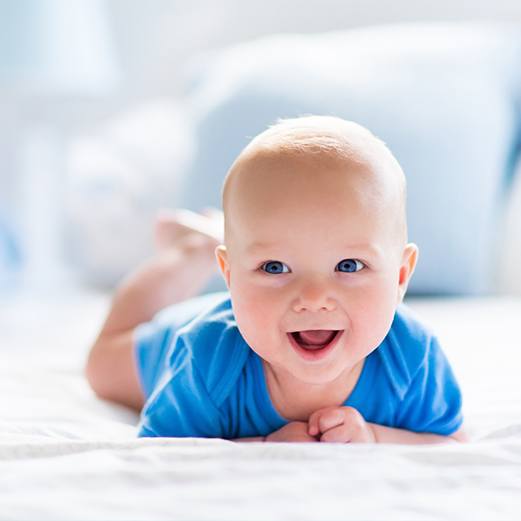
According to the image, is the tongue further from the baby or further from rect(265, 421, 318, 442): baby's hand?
rect(265, 421, 318, 442): baby's hand

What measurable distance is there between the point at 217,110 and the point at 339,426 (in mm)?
1017

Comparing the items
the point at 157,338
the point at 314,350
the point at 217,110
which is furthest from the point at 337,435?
the point at 217,110

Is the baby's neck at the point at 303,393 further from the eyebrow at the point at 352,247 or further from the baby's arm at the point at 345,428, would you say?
the eyebrow at the point at 352,247

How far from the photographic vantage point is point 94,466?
2.95ft

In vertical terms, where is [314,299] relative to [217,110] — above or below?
below

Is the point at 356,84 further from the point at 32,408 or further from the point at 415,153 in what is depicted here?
the point at 32,408

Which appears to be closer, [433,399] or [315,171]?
[315,171]

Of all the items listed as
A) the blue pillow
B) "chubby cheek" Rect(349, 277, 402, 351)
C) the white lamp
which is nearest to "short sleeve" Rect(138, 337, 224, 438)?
"chubby cheek" Rect(349, 277, 402, 351)

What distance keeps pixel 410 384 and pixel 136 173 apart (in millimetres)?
1221

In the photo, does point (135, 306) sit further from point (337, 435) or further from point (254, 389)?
point (337, 435)

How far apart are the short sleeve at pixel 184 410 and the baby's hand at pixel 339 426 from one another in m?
0.12

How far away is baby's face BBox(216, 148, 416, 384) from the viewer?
0.95 metres

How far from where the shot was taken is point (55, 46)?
7.66ft

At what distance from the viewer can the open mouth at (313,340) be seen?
0.99m
